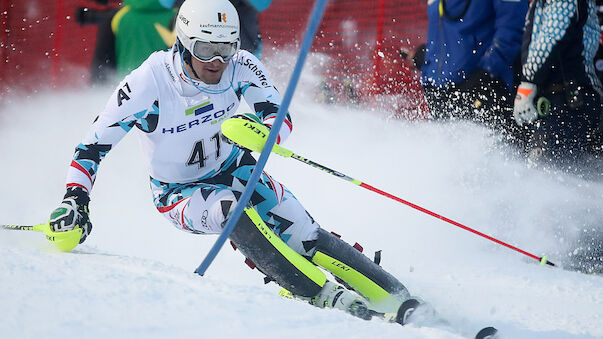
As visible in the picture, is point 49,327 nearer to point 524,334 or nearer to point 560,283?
point 524,334

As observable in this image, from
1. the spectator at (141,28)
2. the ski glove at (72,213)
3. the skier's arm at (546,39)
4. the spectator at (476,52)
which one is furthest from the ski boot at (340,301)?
the spectator at (141,28)

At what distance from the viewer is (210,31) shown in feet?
11.9

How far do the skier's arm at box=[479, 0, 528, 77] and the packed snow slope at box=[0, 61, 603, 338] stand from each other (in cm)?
82

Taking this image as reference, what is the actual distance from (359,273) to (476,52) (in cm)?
197

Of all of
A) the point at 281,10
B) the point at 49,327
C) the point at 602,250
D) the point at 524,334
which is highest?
the point at 281,10

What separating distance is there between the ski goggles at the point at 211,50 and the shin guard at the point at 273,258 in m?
0.81

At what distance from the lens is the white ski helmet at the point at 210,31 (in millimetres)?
3635

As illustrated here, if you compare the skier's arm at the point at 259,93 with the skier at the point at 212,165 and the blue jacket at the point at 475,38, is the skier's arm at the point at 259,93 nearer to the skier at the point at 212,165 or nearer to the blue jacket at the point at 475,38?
the skier at the point at 212,165

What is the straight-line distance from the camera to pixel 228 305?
282cm

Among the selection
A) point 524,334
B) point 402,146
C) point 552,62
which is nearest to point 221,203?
point 524,334

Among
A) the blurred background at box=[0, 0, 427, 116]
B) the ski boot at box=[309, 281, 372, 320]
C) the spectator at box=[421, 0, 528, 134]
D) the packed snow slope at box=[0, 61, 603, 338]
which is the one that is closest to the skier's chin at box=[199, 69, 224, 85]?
the packed snow slope at box=[0, 61, 603, 338]

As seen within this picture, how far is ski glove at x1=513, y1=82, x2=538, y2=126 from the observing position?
14.8ft

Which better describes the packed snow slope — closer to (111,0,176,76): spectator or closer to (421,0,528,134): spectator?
(421,0,528,134): spectator

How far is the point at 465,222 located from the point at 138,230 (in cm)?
259
